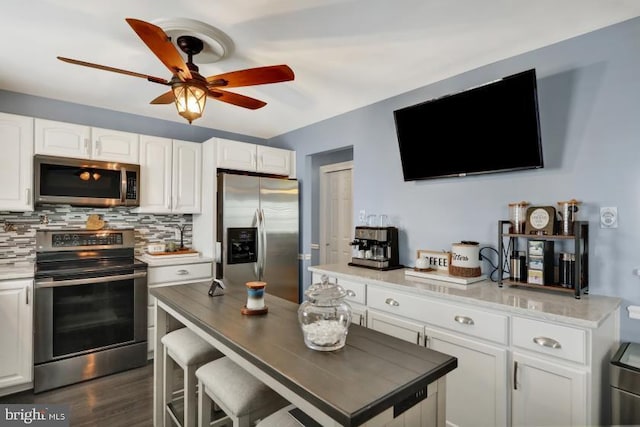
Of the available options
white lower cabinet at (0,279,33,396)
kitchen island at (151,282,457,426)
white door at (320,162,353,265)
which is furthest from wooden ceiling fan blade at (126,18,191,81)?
white door at (320,162,353,265)

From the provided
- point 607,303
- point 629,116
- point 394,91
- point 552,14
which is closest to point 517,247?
point 607,303

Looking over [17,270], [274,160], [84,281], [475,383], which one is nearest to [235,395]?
[475,383]

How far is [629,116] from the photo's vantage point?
1.84m

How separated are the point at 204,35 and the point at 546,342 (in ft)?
8.08

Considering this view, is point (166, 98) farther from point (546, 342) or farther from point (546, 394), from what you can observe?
point (546, 394)

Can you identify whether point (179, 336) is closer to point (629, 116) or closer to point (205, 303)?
point (205, 303)

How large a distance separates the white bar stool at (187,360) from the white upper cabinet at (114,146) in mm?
2054

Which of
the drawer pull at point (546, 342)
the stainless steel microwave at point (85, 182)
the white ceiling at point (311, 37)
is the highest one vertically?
the white ceiling at point (311, 37)

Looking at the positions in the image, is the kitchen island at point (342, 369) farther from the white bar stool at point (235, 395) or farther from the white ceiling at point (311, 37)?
the white ceiling at point (311, 37)

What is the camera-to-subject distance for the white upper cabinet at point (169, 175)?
3348 millimetres

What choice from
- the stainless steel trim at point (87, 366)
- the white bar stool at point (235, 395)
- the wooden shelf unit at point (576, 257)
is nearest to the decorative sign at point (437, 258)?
the wooden shelf unit at point (576, 257)

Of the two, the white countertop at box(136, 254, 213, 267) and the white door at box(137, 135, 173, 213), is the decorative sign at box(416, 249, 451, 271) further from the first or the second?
the white door at box(137, 135, 173, 213)

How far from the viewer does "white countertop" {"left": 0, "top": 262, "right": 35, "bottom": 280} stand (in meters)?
2.49

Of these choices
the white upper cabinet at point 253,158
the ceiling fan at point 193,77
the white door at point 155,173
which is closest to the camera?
the ceiling fan at point 193,77
